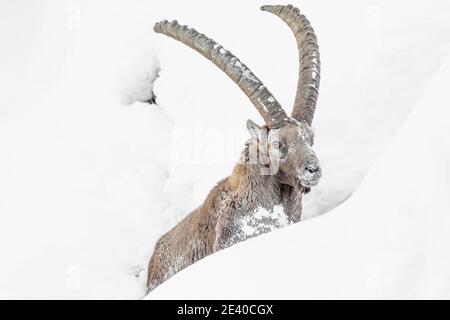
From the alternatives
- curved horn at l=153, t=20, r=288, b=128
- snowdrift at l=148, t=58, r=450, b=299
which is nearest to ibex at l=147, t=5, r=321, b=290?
curved horn at l=153, t=20, r=288, b=128

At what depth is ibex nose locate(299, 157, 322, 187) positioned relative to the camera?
5520 mm

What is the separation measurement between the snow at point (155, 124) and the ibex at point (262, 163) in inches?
52.2

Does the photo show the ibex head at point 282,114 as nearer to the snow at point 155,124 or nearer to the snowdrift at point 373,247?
the snowdrift at point 373,247

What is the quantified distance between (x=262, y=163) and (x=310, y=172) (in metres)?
0.80

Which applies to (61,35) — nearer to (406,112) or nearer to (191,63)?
(191,63)

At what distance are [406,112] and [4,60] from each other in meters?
10.1

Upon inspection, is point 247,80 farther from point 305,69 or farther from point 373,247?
point 373,247

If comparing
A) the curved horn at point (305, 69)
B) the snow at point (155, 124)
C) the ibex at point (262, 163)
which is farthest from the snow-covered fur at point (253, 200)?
the snow at point (155, 124)

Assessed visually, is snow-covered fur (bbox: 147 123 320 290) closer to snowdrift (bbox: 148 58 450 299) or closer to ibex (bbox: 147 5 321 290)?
ibex (bbox: 147 5 321 290)

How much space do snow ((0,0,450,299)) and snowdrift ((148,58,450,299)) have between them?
11.1 feet

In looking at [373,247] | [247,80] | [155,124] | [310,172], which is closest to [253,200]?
[310,172]

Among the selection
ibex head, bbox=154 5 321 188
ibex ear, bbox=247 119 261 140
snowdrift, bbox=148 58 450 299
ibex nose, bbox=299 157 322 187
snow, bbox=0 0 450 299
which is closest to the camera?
snowdrift, bbox=148 58 450 299

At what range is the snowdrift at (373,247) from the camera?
326cm

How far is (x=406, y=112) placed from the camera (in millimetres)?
7527
